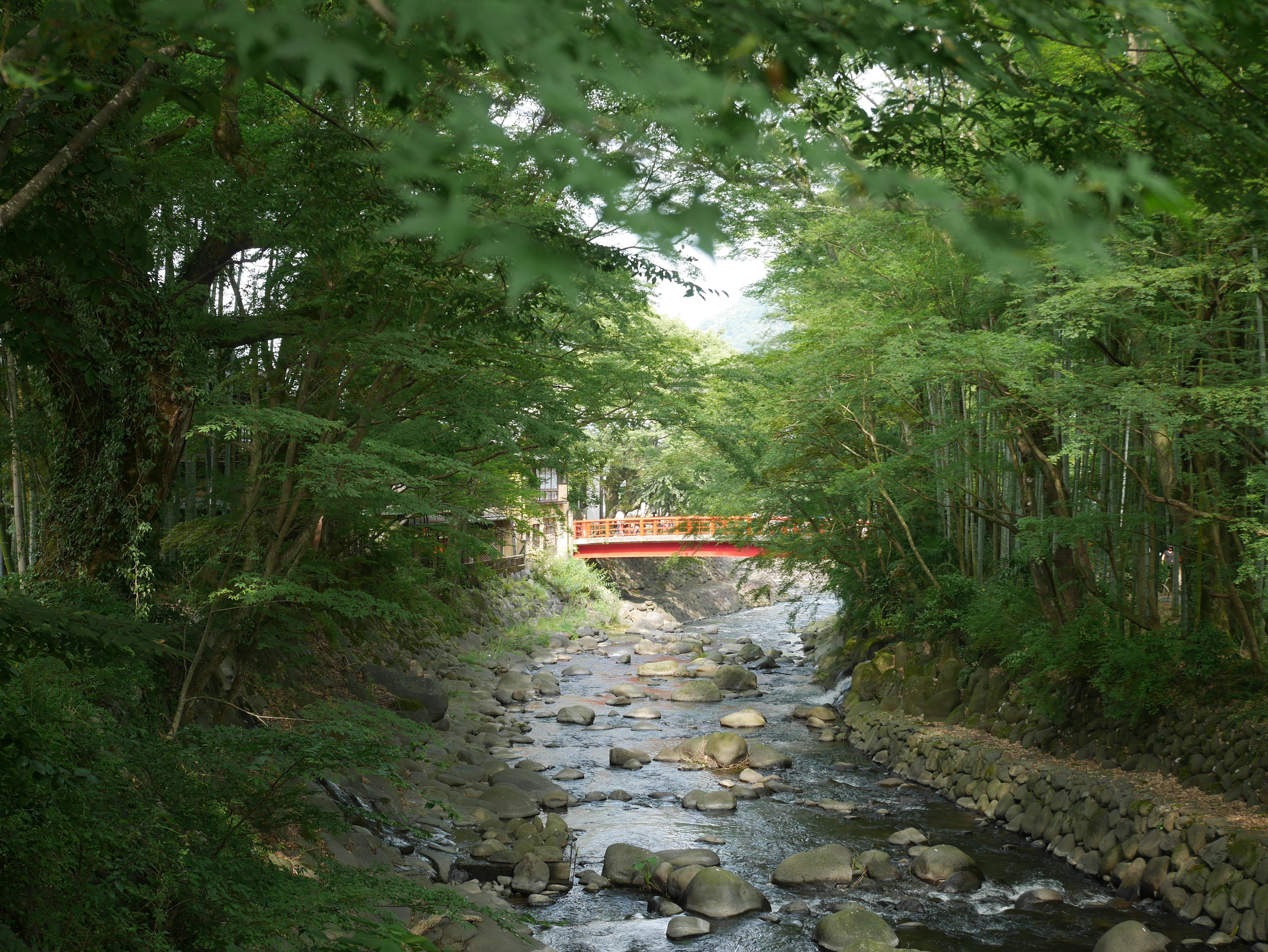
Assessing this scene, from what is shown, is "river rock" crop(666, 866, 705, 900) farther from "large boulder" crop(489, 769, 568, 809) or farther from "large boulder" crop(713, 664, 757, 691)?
"large boulder" crop(713, 664, 757, 691)

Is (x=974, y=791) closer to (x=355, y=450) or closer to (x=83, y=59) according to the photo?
(x=355, y=450)

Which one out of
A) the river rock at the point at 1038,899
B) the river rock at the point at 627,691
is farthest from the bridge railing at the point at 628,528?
the river rock at the point at 1038,899

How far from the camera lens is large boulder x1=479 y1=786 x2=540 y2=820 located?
8133 mm

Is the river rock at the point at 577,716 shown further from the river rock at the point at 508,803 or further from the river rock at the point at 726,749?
the river rock at the point at 508,803

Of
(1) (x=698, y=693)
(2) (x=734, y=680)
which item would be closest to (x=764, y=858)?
(1) (x=698, y=693)

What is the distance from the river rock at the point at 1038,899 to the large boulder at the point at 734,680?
26.3ft

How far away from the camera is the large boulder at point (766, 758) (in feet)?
32.4

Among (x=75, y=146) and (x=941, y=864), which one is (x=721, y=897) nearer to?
(x=941, y=864)

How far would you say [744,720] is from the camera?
39.0ft

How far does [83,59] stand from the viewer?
3980mm

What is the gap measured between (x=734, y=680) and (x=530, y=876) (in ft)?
26.9

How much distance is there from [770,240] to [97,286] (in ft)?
26.3

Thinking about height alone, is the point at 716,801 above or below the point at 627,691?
above

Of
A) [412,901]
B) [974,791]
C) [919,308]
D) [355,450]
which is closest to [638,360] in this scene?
[919,308]
